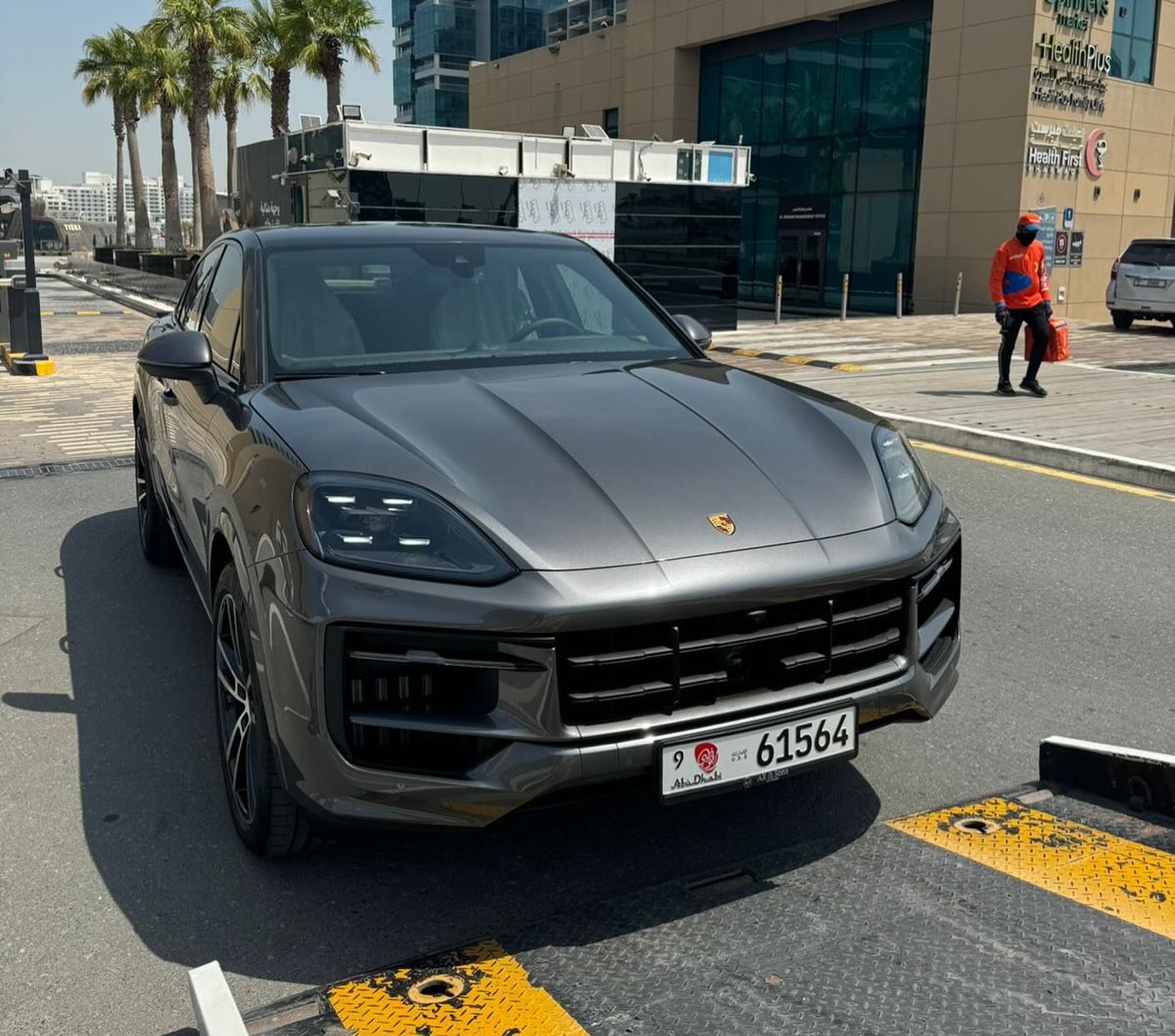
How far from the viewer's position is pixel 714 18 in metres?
34.7

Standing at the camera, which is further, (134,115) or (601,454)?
(134,115)

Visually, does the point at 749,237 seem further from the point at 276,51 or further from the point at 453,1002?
the point at 453,1002

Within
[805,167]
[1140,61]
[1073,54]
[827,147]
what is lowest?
[805,167]

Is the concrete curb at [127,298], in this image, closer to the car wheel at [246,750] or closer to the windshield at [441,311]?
the windshield at [441,311]

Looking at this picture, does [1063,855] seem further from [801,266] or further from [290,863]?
[801,266]

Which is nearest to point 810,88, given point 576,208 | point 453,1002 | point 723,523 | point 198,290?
point 576,208

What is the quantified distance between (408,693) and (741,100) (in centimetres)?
3534

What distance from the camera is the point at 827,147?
32.3 metres

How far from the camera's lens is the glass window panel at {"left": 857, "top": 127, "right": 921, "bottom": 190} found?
3016 centimetres

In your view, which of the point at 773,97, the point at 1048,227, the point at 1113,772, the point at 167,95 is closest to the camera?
the point at 1113,772

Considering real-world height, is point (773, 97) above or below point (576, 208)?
above

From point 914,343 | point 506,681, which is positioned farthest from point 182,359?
point 914,343

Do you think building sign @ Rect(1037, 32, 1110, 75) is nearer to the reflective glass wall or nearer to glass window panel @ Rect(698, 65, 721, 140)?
the reflective glass wall

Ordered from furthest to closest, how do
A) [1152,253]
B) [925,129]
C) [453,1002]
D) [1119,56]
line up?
[1119,56]
[925,129]
[1152,253]
[453,1002]
